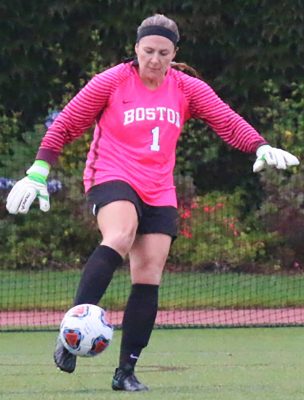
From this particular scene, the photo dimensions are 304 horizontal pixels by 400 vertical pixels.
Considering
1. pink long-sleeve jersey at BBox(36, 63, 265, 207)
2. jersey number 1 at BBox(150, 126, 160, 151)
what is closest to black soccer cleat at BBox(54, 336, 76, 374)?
pink long-sleeve jersey at BBox(36, 63, 265, 207)

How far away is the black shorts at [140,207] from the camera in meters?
7.09

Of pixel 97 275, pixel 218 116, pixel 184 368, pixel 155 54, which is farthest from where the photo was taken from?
pixel 184 368

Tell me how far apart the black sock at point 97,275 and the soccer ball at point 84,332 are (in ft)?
0.47

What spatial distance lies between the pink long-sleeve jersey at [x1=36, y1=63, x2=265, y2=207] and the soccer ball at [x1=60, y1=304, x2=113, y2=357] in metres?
0.73

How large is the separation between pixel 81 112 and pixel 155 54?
458 millimetres

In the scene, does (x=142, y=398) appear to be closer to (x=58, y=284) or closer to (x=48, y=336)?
(x=48, y=336)

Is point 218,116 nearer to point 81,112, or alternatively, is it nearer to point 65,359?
point 81,112

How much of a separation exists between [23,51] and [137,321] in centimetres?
1187

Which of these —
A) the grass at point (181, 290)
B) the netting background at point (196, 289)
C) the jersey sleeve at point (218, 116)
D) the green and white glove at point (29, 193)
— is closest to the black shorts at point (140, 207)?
the green and white glove at point (29, 193)

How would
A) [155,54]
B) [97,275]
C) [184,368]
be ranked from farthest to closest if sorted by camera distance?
1. [184,368]
2. [155,54]
3. [97,275]

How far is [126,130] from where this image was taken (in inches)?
283

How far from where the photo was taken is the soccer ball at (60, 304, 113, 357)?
21.9 feet

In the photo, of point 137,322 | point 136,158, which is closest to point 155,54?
point 136,158

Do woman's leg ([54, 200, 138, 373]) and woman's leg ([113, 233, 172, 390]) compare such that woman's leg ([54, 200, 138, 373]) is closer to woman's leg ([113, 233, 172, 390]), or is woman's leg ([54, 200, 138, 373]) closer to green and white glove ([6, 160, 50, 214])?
woman's leg ([113, 233, 172, 390])
